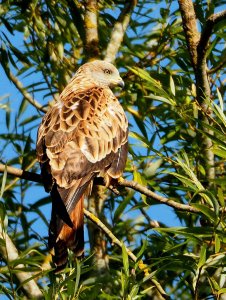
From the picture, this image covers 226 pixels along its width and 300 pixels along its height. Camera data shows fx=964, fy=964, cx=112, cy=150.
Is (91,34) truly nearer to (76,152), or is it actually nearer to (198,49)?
(198,49)

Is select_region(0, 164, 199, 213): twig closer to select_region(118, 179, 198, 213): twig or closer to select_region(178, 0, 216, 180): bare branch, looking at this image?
select_region(118, 179, 198, 213): twig

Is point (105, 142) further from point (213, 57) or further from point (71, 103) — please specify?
point (213, 57)

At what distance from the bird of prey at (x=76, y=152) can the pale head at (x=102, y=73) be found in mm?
399

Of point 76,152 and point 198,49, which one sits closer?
point 76,152

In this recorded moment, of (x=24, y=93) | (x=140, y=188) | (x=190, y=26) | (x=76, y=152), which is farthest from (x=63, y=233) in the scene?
(x=24, y=93)

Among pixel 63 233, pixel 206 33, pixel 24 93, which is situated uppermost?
pixel 206 33

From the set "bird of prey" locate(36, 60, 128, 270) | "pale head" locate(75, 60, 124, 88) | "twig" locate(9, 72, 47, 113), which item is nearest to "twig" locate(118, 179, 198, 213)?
"bird of prey" locate(36, 60, 128, 270)

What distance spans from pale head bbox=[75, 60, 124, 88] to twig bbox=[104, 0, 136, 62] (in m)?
0.09

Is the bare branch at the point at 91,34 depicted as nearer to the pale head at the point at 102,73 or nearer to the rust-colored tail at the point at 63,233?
the pale head at the point at 102,73

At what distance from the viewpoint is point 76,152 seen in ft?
21.0

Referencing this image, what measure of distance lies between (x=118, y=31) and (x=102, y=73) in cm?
38

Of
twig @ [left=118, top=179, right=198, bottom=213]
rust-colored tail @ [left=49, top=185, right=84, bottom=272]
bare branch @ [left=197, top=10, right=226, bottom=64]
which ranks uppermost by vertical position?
bare branch @ [left=197, top=10, right=226, bottom=64]

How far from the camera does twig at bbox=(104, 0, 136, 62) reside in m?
8.01

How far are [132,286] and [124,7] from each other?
392cm
